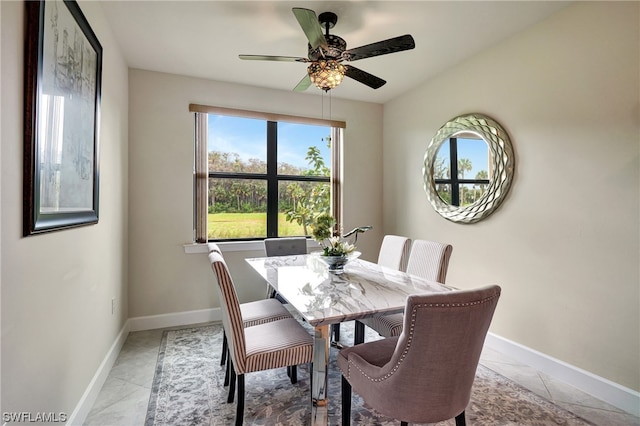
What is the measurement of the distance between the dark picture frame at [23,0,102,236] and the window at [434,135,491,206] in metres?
2.95

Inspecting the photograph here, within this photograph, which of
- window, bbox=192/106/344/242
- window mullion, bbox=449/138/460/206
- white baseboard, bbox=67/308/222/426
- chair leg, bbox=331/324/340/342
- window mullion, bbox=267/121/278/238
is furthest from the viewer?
window mullion, bbox=267/121/278/238

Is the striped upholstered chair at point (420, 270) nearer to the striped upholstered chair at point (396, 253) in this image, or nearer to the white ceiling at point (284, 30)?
the striped upholstered chair at point (396, 253)

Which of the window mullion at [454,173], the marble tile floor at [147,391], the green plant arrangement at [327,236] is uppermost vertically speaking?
the window mullion at [454,173]

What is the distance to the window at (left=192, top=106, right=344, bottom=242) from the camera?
137 inches

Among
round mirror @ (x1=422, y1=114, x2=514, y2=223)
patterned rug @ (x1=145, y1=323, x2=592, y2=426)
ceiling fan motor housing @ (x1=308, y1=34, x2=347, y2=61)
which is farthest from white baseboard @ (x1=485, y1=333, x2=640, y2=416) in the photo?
ceiling fan motor housing @ (x1=308, y1=34, x2=347, y2=61)

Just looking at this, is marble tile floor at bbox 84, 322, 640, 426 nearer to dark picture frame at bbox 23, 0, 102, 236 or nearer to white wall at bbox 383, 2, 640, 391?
white wall at bbox 383, 2, 640, 391

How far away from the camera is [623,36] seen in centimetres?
194

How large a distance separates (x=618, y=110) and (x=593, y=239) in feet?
2.73

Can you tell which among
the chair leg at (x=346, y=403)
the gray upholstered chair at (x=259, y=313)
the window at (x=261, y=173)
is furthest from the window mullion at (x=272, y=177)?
the chair leg at (x=346, y=403)

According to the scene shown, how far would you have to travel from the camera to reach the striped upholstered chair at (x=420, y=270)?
2102 millimetres

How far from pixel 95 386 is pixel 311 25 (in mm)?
2557

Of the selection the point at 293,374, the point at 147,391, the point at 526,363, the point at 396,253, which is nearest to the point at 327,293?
the point at 293,374

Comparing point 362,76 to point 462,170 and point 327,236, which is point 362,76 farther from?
point 462,170

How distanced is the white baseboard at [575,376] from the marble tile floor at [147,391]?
1.7 inches
